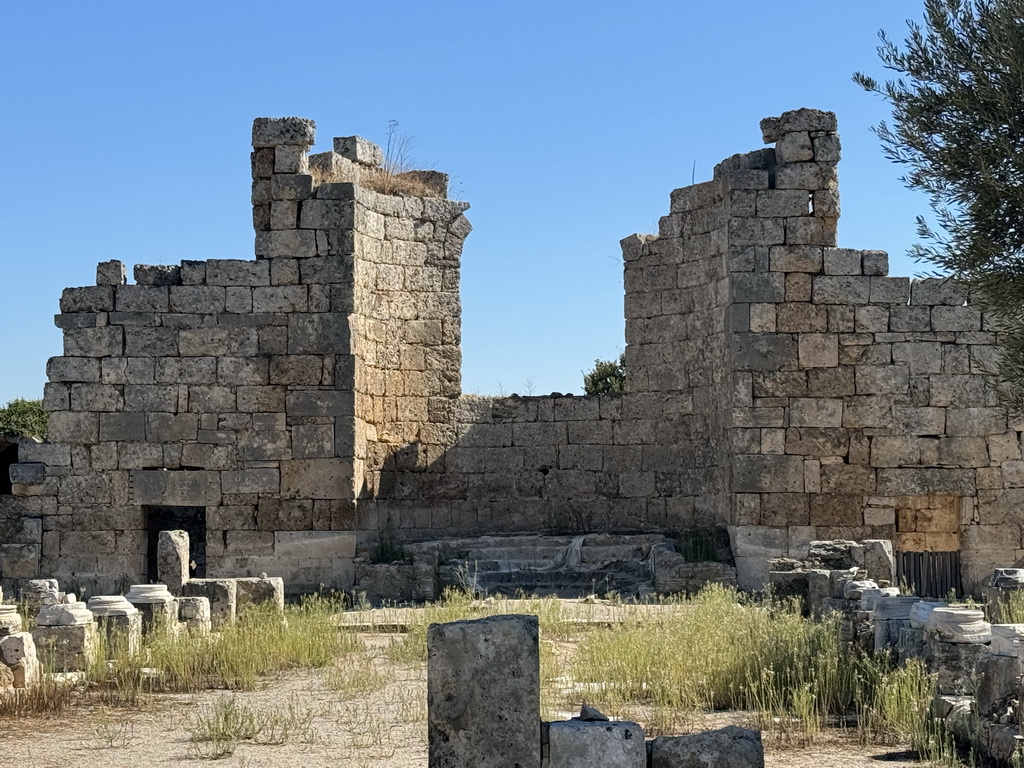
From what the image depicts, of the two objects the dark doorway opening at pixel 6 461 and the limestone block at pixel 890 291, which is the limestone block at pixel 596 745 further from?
the dark doorway opening at pixel 6 461

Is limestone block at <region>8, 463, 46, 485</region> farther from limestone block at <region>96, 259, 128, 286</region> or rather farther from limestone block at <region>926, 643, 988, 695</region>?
limestone block at <region>926, 643, 988, 695</region>

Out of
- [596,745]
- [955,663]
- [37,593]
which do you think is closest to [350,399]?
[37,593]

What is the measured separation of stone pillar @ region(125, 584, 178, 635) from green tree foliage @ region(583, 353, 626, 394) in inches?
533

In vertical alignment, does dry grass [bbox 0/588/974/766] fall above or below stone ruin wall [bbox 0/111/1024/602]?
below

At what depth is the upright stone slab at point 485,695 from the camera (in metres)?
5.73

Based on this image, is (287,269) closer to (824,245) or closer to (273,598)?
(273,598)

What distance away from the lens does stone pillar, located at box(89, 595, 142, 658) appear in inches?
421

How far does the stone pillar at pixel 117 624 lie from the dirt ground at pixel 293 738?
57.1 inches

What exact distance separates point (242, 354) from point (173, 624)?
182 inches

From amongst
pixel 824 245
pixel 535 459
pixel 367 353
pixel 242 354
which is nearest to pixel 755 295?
pixel 824 245

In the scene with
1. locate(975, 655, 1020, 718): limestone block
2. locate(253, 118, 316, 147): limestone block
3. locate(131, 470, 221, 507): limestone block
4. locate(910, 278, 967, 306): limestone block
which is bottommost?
locate(975, 655, 1020, 718): limestone block

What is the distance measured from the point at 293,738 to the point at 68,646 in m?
3.26

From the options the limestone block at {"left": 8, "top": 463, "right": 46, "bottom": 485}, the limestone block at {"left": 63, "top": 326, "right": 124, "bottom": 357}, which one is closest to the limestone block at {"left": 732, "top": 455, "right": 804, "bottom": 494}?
the limestone block at {"left": 63, "top": 326, "right": 124, "bottom": 357}

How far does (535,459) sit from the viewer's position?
55.4ft
